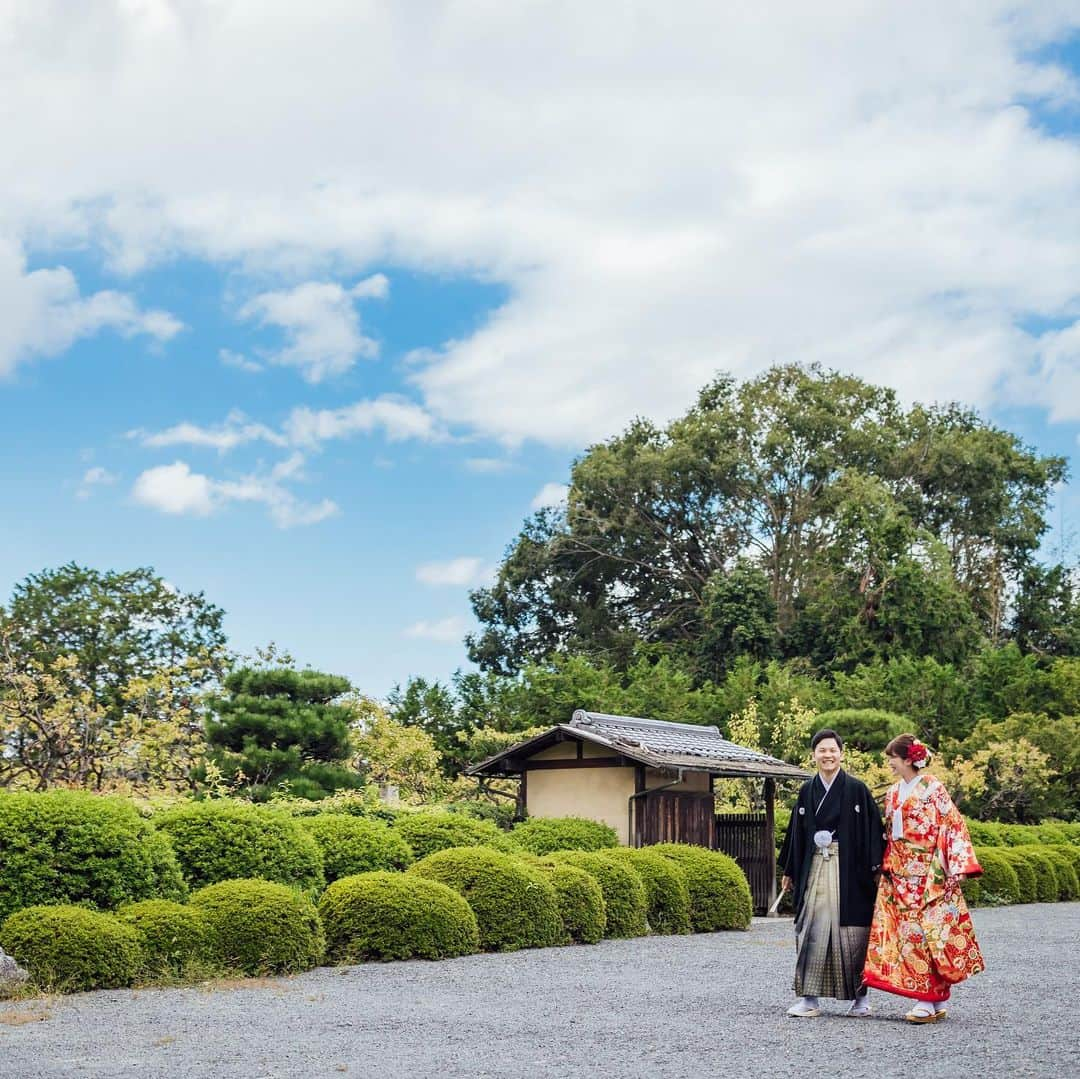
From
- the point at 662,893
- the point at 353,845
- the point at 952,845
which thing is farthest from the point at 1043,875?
the point at 952,845

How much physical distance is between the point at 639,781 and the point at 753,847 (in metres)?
3.31

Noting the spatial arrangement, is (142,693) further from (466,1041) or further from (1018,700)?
(1018,700)

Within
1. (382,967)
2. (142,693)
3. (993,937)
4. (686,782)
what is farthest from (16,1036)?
(142,693)

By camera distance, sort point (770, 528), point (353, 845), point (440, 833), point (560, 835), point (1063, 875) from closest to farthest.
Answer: point (353, 845) → point (440, 833) → point (560, 835) → point (1063, 875) → point (770, 528)

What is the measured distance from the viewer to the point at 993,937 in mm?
14547

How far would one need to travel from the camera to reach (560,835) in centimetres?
1616

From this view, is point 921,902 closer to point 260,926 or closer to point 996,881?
point 260,926

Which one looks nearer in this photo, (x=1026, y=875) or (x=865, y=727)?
(x=1026, y=875)

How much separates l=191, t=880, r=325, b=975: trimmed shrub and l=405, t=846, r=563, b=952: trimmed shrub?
188 centimetres

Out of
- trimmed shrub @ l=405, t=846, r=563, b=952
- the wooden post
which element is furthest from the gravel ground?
the wooden post

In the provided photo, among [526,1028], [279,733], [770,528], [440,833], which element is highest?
[770,528]

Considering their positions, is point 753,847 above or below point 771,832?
below

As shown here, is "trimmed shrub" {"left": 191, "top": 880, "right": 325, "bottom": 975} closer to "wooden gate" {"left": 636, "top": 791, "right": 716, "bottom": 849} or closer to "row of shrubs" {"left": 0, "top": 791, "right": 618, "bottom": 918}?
"row of shrubs" {"left": 0, "top": 791, "right": 618, "bottom": 918}

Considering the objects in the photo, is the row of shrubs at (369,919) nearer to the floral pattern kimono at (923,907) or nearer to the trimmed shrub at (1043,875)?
the floral pattern kimono at (923,907)
